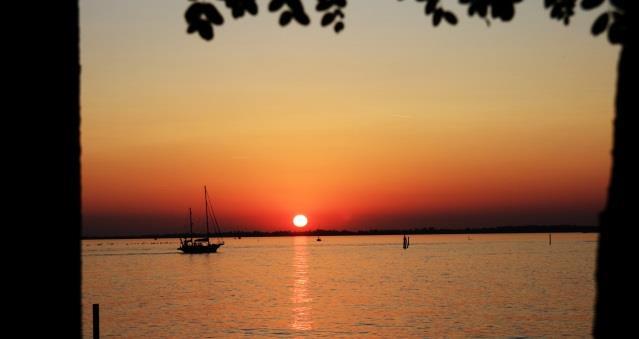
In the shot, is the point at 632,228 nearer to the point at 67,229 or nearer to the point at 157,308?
the point at 67,229

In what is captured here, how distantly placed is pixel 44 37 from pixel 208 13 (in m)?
2.14

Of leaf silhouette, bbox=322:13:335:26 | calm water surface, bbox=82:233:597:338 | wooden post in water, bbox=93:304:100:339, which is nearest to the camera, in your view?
leaf silhouette, bbox=322:13:335:26

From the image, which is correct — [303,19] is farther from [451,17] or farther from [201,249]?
[201,249]

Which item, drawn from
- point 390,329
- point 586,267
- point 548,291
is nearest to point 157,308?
point 390,329

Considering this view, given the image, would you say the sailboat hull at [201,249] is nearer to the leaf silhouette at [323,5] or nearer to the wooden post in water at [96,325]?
the wooden post in water at [96,325]

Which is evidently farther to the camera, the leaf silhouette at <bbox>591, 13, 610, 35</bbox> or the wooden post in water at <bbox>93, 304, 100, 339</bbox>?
the wooden post in water at <bbox>93, 304, 100, 339</bbox>

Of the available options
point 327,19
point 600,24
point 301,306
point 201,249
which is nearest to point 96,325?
point 327,19

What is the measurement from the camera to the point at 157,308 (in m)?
61.7

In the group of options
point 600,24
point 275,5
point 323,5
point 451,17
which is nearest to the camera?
point 600,24

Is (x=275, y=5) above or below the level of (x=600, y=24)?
above

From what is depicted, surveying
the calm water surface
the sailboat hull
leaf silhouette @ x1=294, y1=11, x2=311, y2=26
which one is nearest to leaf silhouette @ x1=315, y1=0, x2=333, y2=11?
leaf silhouette @ x1=294, y1=11, x2=311, y2=26

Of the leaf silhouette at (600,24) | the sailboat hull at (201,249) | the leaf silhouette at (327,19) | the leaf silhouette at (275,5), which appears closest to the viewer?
the leaf silhouette at (600,24)

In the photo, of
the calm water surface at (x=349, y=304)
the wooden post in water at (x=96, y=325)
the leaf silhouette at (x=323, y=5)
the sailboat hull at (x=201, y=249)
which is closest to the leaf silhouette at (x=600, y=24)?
the leaf silhouette at (x=323, y=5)

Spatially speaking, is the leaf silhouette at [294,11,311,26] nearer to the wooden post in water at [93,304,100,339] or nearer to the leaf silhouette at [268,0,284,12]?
the leaf silhouette at [268,0,284,12]
